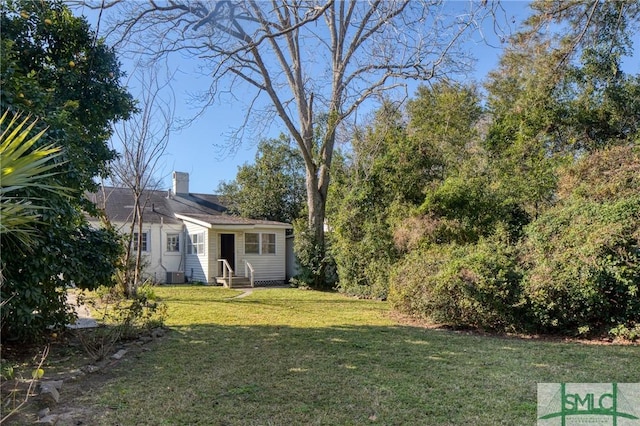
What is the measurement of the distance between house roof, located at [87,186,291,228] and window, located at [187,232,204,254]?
32.2 inches

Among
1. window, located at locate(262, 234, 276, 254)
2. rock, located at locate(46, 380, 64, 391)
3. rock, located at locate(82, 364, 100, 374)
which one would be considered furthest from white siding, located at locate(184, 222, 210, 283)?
rock, located at locate(46, 380, 64, 391)

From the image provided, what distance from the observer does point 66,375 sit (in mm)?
4566

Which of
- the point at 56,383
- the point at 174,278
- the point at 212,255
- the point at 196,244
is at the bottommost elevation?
the point at 174,278

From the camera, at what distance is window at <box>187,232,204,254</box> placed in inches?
709

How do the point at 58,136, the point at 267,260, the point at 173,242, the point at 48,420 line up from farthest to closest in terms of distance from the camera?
the point at 173,242
the point at 267,260
the point at 58,136
the point at 48,420

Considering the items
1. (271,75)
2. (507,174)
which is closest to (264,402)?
(507,174)

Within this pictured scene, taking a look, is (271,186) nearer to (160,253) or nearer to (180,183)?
(180,183)

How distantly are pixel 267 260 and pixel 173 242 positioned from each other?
4.76m

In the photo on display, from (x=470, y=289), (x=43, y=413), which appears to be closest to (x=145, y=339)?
(x=43, y=413)

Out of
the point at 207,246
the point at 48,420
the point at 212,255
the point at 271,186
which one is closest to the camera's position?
the point at 48,420

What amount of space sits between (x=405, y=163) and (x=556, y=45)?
16.9 feet

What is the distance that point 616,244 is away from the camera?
664 cm

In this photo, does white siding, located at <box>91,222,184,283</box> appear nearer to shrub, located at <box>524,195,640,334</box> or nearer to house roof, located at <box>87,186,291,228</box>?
house roof, located at <box>87,186,291,228</box>

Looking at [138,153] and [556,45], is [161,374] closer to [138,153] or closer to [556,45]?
[138,153]
